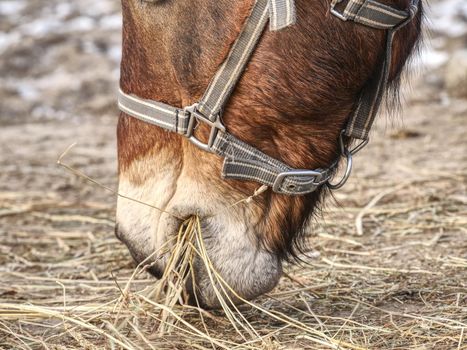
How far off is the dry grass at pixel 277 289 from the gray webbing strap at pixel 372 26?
51cm

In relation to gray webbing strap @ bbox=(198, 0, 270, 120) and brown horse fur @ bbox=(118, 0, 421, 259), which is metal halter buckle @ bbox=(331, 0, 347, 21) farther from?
gray webbing strap @ bbox=(198, 0, 270, 120)

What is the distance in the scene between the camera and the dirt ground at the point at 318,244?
264cm

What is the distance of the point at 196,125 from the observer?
2.44 m

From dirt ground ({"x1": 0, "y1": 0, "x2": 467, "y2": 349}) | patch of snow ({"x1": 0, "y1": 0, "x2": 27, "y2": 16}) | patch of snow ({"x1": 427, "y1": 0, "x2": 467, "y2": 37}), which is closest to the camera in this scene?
dirt ground ({"x1": 0, "y1": 0, "x2": 467, "y2": 349})

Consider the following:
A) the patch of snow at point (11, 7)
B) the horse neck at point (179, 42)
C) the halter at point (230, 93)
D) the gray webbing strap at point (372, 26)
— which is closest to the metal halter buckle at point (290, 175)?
the halter at point (230, 93)

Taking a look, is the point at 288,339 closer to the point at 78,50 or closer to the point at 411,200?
the point at 411,200

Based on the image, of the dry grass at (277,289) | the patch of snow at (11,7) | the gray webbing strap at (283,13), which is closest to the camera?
the gray webbing strap at (283,13)

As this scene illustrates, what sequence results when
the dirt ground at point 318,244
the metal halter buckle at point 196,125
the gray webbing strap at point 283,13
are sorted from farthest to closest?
the dirt ground at point 318,244, the metal halter buckle at point 196,125, the gray webbing strap at point 283,13

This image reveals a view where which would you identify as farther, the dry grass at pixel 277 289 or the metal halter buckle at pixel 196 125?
the dry grass at pixel 277 289

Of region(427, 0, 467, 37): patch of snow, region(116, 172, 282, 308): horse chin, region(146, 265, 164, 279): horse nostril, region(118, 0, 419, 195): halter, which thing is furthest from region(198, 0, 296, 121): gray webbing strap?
region(427, 0, 467, 37): patch of snow

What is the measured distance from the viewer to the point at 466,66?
813 centimetres

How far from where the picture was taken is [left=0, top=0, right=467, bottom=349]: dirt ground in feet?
8.65

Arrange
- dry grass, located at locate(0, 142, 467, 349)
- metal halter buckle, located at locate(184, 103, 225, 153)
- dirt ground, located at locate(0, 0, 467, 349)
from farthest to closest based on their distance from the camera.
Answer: dirt ground, located at locate(0, 0, 467, 349)
dry grass, located at locate(0, 142, 467, 349)
metal halter buckle, located at locate(184, 103, 225, 153)

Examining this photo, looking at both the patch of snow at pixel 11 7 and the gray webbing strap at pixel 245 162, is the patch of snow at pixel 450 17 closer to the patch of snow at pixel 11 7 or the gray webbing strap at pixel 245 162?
the patch of snow at pixel 11 7
